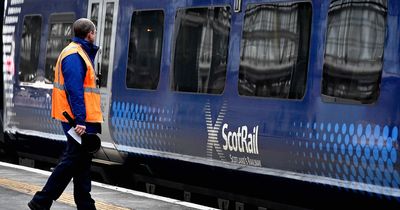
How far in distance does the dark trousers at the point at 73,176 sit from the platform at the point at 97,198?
0.81 m

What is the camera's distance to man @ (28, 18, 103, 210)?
6.55 metres

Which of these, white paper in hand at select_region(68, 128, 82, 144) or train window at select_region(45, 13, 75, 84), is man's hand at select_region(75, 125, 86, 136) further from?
train window at select_region(45, 13, 75, 84)

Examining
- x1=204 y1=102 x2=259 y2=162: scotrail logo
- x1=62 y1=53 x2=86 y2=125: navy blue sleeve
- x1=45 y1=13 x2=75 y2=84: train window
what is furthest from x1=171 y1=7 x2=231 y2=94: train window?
x1=62 y1=53 x2=86 y2=125: navy blue sleeve

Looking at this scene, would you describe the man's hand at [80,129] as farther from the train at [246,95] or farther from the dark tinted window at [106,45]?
the dark tinted window at [106,45]

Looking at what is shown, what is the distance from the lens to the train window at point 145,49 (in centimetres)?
985

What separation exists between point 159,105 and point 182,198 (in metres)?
1.31

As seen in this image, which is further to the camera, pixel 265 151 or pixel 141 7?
pixel 141 7

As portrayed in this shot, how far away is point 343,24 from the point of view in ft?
24.6

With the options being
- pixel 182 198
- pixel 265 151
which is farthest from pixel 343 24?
pixel 182 198

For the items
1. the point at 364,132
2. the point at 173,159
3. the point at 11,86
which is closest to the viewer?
the point at 364,132

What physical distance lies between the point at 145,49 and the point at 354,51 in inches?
129

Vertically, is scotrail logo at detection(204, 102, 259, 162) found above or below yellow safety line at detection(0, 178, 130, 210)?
above

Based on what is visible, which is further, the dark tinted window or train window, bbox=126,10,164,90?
the dark tinted window

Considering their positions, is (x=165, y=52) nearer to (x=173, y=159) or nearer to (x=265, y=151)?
(x=173, y=159)
